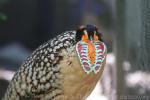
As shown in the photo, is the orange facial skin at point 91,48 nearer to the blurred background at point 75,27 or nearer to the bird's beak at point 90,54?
the bird's beak at point 90,54

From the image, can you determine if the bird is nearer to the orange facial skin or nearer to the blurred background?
the orange facial skin

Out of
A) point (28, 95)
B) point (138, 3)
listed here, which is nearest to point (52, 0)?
point (138, 3)

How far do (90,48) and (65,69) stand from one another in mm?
140

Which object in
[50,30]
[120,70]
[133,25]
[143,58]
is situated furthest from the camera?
[50,30]

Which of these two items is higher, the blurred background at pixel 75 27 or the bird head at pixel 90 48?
the bird head at pixel 90 48

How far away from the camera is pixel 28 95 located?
2980 mm

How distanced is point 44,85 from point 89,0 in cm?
661

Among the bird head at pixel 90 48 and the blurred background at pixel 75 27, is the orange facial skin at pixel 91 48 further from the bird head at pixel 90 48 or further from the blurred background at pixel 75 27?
the blurred background at pixel 75 27

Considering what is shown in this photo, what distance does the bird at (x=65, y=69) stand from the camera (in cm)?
283

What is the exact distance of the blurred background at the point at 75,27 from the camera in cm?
450

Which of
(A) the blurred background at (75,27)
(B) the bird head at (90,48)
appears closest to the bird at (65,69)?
(B) the bird head at (90,48)

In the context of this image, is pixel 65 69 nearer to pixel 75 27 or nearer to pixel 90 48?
pixel 90 48

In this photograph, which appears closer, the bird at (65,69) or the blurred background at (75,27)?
the bird at (65,69)

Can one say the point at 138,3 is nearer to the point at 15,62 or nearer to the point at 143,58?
the point at 143,58
